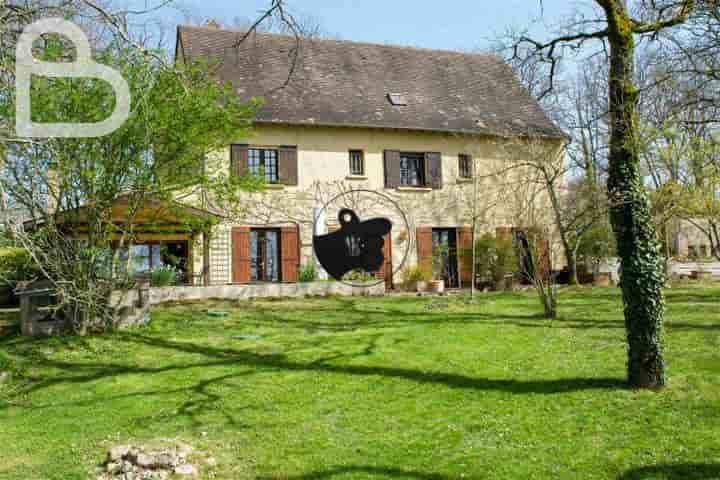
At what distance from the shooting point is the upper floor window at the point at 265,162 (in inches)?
700

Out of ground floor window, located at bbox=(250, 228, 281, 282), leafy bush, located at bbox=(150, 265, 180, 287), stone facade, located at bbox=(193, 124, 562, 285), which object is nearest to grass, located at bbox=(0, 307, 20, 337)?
leafy bush, located at bbox=(150, 265, 180, 287)

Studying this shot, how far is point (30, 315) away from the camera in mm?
10180

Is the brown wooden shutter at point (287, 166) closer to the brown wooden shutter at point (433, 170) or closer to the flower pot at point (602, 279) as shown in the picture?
the brown wooden shutter at point (433, 170)

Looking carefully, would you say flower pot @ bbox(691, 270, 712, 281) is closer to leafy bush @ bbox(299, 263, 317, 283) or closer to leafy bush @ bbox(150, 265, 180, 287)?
leafy bush @ bbox(299, 263, 317, 283)

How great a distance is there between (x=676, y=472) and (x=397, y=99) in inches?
666

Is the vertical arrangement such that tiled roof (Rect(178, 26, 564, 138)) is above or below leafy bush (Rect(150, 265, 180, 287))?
above

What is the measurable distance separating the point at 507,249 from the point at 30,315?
1305cm

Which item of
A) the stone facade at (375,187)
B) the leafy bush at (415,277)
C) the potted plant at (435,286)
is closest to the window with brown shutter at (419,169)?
the stone facade at (375,187)

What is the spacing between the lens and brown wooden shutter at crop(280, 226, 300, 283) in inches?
699

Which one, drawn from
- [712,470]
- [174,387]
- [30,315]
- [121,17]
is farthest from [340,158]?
[712,470]

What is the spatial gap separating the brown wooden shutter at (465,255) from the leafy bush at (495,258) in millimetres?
445

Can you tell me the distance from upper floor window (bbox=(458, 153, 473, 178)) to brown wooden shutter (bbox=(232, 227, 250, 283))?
24.4ft

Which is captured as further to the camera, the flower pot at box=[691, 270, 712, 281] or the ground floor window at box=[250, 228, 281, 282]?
the flower pot at box=[691, 270, 712, 281]
